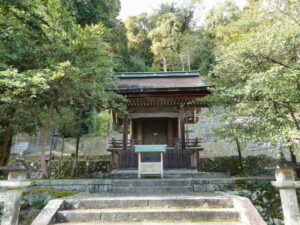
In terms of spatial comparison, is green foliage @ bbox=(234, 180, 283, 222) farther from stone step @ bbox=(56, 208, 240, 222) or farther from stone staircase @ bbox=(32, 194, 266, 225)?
stone step @ bbox=(56, 208, 240, 222)

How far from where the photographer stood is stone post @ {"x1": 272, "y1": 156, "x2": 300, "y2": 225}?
108 inches

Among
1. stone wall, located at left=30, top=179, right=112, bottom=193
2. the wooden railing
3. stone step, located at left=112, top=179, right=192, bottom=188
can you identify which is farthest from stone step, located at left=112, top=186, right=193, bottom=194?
the wooden railing

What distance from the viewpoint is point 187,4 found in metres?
26.2

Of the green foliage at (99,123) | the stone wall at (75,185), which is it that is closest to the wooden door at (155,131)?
the stone wall at (75,185)

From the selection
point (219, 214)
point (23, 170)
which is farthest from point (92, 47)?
point (219, 214)

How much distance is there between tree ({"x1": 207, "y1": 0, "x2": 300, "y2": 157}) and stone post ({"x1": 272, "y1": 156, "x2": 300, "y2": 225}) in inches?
38.3

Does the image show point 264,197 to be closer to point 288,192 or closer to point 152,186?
point 288,192

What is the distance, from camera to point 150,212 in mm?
3068

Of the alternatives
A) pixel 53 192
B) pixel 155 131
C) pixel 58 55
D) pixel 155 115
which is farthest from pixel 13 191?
pixel 155 131

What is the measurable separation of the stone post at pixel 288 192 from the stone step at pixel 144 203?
0.86 m

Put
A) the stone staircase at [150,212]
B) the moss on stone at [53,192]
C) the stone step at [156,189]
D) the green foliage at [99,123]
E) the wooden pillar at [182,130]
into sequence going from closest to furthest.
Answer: the stone staircase at [150,212] < the moss on stone at [53,192] < the stone step at [156,189] < the wooden pillar at [182,130] < the green foliage at [99,123]

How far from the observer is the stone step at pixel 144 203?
3.39 meters

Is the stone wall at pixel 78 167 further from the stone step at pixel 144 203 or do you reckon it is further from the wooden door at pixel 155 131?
the stone step at pixel 144 203

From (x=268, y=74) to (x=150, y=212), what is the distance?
364 cm
